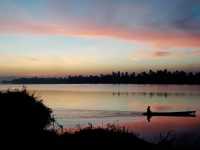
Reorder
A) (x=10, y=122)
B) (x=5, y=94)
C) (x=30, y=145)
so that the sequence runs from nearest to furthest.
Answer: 1. (x=30, y=145)
2. (x=10, y=122)
3. (x=5, y=94)

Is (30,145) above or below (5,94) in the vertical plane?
below

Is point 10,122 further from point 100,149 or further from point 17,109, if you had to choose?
point 100,149

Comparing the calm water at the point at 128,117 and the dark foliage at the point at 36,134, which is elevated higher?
the dark foliage at the point at 36,134

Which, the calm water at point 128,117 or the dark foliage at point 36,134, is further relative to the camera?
the calm water at point 128,117

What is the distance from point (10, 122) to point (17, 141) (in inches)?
45.0

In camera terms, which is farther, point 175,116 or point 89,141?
point 175,116

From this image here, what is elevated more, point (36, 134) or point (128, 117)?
point (36, 134)

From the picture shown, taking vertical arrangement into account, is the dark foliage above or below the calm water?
above


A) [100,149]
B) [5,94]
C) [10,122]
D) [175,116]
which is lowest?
[175,116]

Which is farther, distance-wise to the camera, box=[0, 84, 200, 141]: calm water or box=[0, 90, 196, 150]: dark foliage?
box=[0, 84, 200, 141]: calm water

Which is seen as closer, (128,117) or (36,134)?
(36,134)

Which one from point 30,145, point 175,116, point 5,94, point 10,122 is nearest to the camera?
point 30,145

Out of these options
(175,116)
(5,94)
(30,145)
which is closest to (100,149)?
(30,145)

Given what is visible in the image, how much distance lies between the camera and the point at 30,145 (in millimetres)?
12031
